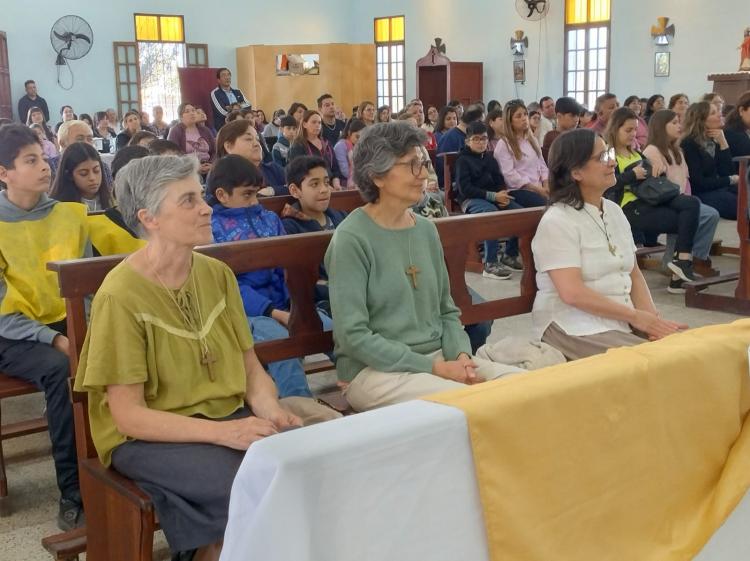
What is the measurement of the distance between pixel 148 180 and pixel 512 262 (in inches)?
182

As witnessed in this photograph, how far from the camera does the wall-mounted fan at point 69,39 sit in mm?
15570

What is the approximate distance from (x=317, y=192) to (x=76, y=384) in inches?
69.4

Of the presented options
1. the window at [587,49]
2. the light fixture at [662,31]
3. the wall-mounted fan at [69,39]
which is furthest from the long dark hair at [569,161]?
the wall-mounted fan at [69,39]

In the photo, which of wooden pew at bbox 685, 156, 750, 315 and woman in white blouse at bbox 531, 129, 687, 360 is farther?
wooden pew at bbox 685, 156, 750, 315

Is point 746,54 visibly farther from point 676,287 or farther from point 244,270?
point 244,270

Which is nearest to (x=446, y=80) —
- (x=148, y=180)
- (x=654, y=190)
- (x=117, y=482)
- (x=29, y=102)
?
(x=29, y=102)

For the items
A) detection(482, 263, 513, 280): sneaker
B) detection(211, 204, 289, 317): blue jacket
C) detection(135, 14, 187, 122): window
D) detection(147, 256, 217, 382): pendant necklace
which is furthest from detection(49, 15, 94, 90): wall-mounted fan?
detection(147, 256, 217, 382): pendant necklace

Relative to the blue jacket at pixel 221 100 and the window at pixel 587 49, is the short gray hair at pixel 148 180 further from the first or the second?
the window at pixel 587 49

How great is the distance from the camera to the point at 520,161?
21.4 feet

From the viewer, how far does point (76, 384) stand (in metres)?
2.00

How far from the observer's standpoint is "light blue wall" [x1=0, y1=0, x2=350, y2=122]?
50.5ft

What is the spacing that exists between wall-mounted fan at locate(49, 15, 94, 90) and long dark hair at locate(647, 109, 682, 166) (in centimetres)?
1233

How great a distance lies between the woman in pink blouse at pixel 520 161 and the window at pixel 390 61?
11.5m

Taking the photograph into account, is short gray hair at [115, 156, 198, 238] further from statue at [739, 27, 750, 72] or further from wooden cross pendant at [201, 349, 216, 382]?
statue at [739, 27, 750, 72]
